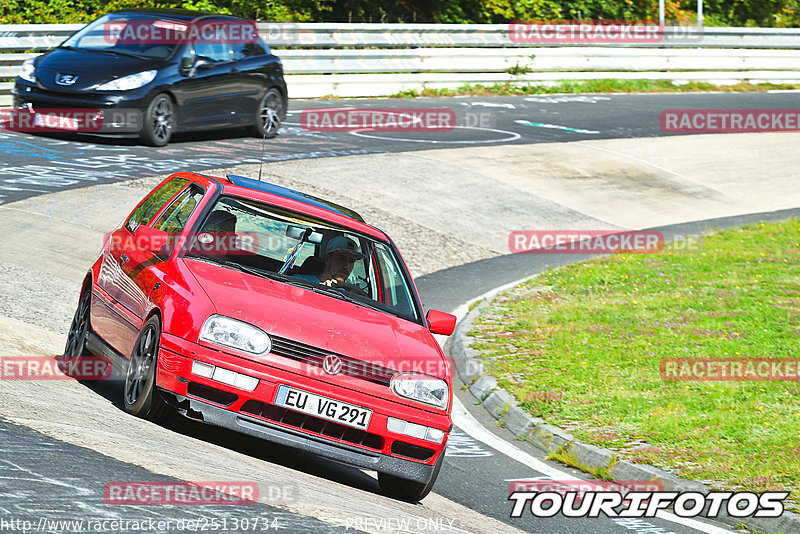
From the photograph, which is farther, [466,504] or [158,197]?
[158,197]

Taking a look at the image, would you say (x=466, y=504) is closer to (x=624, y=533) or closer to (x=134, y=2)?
(x=624, y=533)

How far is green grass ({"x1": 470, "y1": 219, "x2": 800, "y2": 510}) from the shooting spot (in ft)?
26.8

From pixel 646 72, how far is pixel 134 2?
13457mm

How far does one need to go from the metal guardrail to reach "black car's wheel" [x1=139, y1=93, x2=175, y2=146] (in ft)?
11.4

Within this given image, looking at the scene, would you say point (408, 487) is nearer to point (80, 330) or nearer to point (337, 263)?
point (337, 263)

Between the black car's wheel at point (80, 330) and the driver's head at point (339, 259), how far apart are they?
1824 millimetres

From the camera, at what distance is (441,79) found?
26734 mm

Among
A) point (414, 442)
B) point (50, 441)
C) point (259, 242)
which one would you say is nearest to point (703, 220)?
point (259, 242)

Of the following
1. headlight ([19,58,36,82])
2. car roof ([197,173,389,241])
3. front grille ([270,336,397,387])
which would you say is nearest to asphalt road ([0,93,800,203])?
headlight ([19,58,36,82])

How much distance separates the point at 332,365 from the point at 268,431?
0.51 meters

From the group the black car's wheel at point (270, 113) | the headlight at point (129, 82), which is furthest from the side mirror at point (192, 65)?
the black car's wheel at point (270, 113)

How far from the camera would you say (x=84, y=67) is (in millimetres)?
16719

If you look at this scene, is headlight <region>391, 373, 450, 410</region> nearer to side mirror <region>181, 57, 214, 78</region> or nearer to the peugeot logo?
the peugeot logo

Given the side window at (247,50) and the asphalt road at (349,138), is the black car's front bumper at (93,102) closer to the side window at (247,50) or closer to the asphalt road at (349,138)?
the asphalt road at (349,138)
